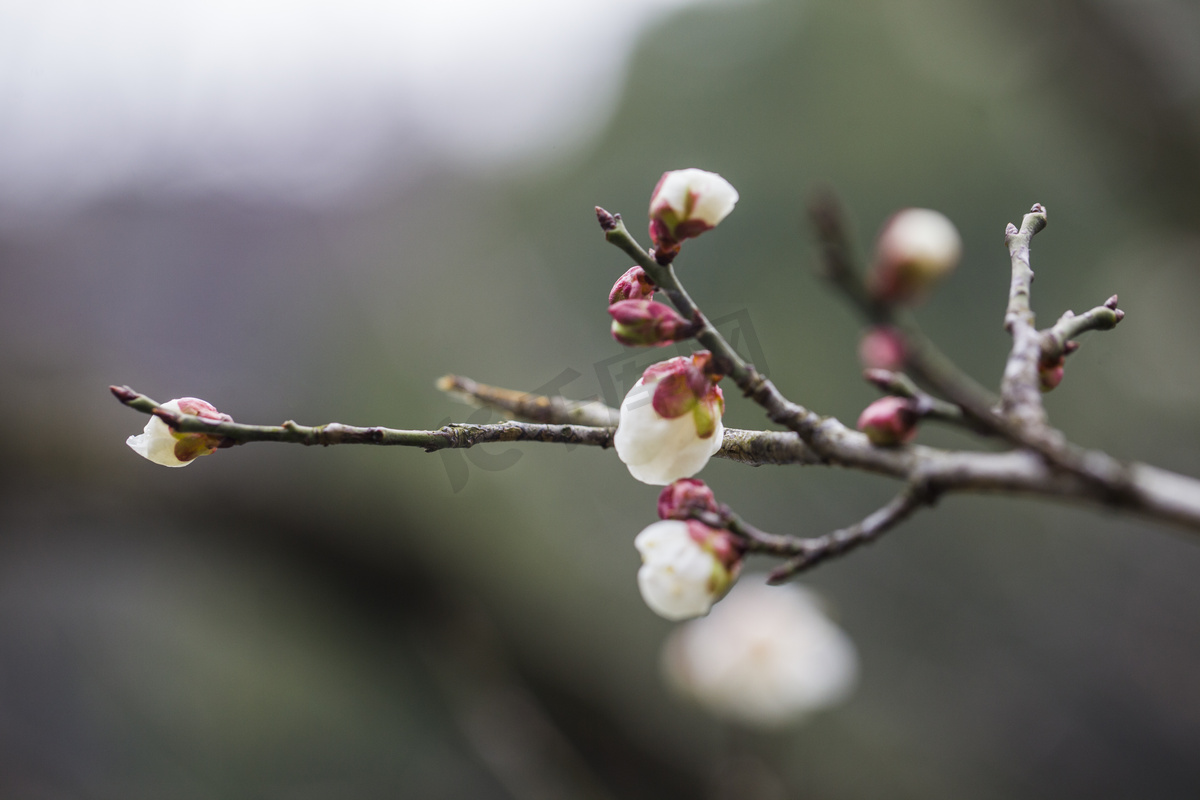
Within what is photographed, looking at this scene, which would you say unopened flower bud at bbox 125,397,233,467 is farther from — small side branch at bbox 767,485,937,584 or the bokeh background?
the bokeh background

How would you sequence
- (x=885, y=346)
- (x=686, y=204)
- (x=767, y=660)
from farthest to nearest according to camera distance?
(x=767, y=660), (x=686, y=204), (x=885, y=346)

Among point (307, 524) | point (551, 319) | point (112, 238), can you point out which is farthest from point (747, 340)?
point (112, 238)

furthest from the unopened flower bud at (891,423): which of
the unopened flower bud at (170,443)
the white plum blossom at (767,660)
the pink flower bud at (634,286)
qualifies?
the white plum blossom at (767,660)

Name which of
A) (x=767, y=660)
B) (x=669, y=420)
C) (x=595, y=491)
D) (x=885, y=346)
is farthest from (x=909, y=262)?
(x=595, y=491)

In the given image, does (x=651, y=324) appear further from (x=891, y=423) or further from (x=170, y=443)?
(x=170, y=443)

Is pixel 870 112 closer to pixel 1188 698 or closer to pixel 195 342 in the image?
pixel 1188 698

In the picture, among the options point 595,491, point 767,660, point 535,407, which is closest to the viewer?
point 535,407

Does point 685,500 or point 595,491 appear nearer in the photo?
point 685,500
